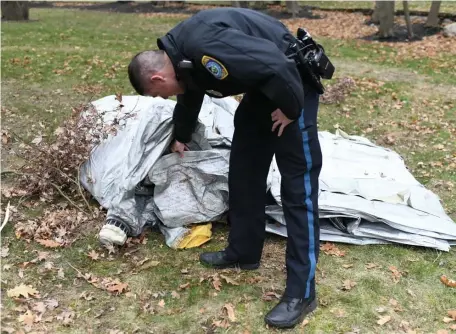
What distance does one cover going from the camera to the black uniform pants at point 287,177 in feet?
8.86

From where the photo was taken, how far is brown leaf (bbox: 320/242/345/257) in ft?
11.7

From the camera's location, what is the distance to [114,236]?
11.3 ft

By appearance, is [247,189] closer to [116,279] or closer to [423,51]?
[116,279]

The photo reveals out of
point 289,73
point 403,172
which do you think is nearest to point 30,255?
point 289,73

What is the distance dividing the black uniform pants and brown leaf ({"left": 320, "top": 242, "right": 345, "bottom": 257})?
64 centimetres

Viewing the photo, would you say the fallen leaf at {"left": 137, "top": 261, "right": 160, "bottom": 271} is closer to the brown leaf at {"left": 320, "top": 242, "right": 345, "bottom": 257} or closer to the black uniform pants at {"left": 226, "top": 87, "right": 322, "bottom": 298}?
the black uniform pants at {"left": 226, "top": 87, "right": 322, "bottom": 298}

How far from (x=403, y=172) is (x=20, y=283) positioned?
3.35m

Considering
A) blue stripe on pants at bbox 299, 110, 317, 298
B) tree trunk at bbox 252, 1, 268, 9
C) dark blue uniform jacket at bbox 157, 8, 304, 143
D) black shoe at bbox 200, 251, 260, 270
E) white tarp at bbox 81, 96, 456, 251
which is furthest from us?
tree trunk at bbox 252, 1, 268, 9

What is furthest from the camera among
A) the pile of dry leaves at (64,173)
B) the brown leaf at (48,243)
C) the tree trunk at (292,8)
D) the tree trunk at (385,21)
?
the tree trunk at (292,8)

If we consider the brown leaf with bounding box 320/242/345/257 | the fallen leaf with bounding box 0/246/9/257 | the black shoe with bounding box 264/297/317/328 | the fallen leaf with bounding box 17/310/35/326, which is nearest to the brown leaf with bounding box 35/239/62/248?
the fallen leaf with bounding box 0/246/9/257

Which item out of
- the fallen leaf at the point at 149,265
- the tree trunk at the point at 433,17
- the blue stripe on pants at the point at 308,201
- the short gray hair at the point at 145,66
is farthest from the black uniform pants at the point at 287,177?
the tree trunk at the point at 433,17

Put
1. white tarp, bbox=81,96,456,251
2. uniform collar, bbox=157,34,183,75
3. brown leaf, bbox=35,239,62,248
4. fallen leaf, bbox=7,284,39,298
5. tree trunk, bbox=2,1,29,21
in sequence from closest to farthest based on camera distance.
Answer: uniform collar, bbox=157,34,183,75
fallen leaf, bbox=7,284,39,298
brown leaf, bbox=35,239,62,248
white tarp, bbox=81,96,456,251
tree trunk, bbox=2,1,29,21

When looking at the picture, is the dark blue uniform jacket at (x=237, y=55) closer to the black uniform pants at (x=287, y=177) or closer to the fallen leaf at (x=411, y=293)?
the black uniform pants at (x=287, y=177)

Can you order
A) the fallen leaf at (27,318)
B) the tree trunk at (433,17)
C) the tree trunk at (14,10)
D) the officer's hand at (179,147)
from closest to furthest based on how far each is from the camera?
the fallen leaf at (27,318)
the officer's hand at (179,147)
the tree trunk at (433,17)
the tree trunk at (14,10)
